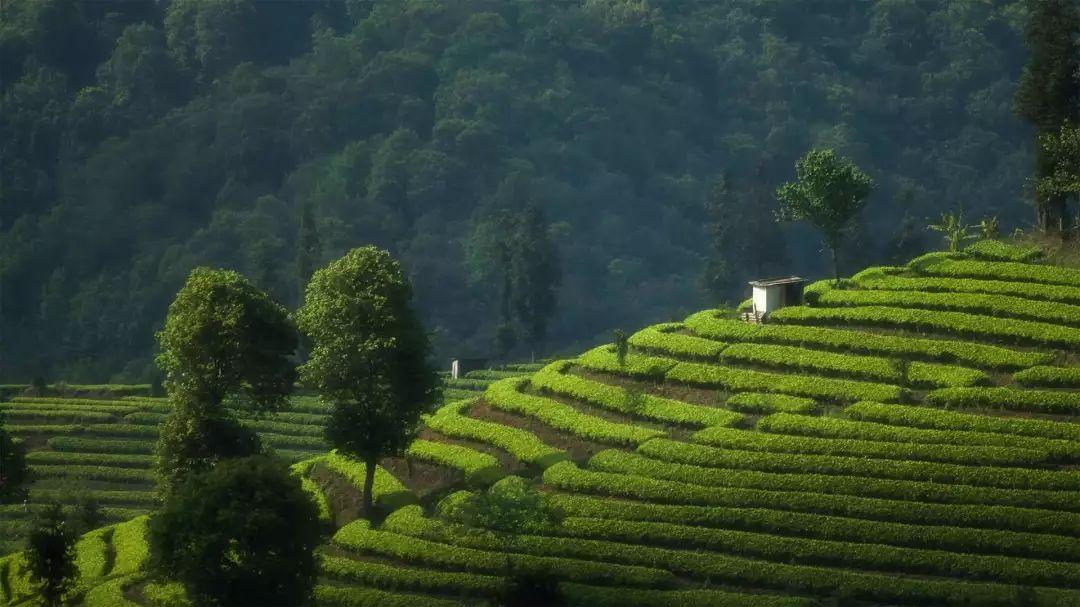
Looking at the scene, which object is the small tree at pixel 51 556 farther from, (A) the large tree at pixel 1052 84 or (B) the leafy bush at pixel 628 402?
(A) the large tree at pixel 1052 84

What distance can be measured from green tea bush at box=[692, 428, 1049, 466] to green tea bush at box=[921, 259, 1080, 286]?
11.8 metres

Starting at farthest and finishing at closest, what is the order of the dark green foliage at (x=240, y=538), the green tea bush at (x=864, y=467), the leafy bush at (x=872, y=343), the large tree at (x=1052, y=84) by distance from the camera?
the large tree at (x=1052, y=84)
the leafy bush at (x=872, y=343)
the green tea bush at (x=864, y=467)
the dark green foliage at (x=240, y=538)

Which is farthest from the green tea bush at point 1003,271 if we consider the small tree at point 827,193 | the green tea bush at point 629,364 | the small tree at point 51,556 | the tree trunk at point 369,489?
the small tree at point 51,556

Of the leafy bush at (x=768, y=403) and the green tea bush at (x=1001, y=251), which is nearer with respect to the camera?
the leafy bush at (x=768, y=403)

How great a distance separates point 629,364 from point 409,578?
14.8 meters

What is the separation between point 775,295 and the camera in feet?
199

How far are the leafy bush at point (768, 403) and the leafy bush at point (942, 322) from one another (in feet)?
16.9

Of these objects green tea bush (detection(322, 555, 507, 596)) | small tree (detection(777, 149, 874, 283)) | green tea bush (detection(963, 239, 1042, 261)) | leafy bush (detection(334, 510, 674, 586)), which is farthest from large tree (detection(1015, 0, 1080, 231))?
green tea bush (detection(322, 555, 507, 596))

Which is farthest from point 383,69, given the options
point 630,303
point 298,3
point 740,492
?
point 740,492

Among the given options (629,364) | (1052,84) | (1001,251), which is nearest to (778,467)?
(629,364)

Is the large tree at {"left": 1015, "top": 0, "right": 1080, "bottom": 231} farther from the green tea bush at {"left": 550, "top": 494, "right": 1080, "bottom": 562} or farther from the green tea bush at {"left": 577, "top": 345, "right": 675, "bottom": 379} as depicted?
the green tea bush at {"left": 550, "top": 494, "right": 1080, "bottom": 562}

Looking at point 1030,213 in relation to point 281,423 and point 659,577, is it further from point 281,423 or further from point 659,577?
point 659,577

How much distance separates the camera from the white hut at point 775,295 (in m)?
60.5

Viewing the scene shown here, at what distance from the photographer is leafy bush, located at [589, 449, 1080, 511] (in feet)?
151
